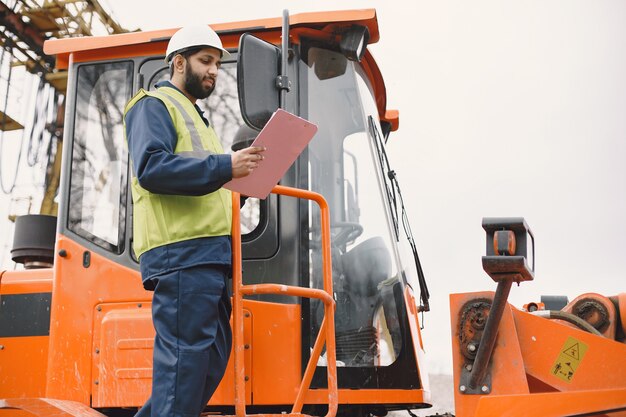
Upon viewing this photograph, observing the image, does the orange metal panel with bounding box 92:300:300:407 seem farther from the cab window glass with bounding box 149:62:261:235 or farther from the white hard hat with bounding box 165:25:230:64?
the white hard hat with bounding box 165:25:230:64

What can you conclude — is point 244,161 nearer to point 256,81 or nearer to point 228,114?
point 256,81

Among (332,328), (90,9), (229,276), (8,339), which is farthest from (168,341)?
(90,9)

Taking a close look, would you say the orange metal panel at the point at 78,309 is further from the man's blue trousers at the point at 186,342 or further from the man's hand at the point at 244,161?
the man's hand at the point at 244,161

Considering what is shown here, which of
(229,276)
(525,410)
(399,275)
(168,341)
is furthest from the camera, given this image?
(399,275)

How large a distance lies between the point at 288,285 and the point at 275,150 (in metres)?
0.66

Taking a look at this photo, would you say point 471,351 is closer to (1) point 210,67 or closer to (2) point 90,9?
(1) point 210,67

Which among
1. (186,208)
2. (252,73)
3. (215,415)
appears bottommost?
(215,415)

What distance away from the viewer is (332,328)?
297cm

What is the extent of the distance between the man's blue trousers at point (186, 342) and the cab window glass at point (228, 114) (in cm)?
58

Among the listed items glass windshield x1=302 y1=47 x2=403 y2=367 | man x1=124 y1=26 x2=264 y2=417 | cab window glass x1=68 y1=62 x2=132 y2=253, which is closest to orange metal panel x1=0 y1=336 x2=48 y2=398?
cab window glass x1=68 y1=62 x2=132 y2=253

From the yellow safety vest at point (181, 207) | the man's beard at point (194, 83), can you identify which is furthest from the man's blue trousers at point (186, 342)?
the man's beard at point (194, 83)

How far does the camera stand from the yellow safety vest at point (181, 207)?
280 cm

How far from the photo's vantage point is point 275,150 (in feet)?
9.09

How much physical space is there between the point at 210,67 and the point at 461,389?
1507mm
